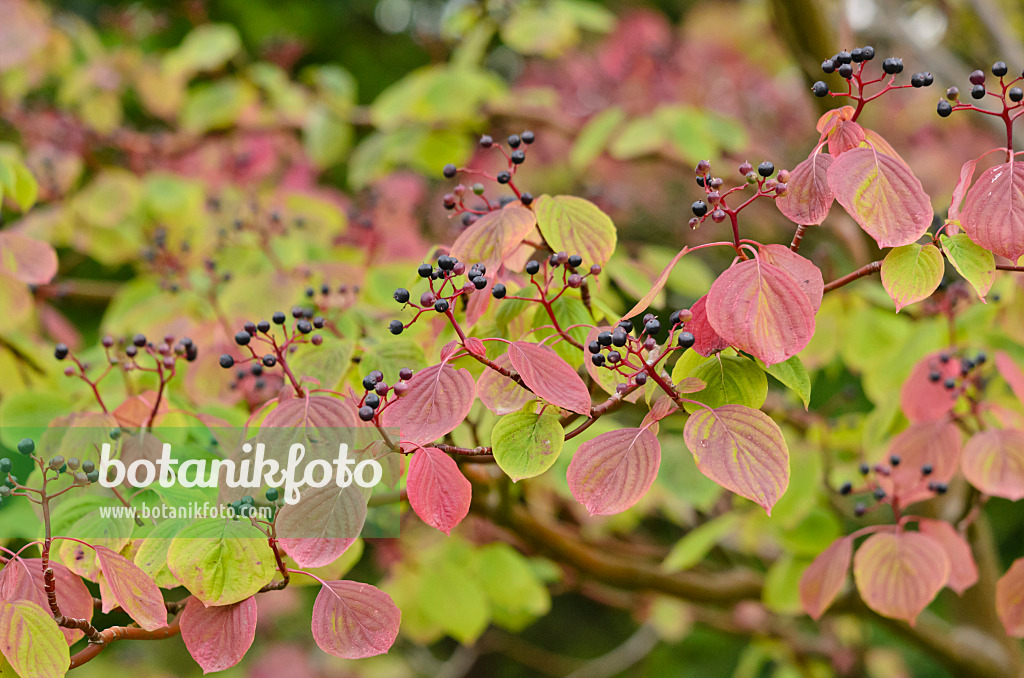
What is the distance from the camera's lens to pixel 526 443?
0.73 meters

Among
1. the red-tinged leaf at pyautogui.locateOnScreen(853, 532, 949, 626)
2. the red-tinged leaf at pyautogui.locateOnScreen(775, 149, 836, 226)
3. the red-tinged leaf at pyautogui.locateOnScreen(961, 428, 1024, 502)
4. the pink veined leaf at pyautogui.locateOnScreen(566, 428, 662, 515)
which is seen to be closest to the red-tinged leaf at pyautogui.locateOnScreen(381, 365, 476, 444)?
the pink veined leaf at pyautogui.locateOnScreen(566, 428, 662, 515)

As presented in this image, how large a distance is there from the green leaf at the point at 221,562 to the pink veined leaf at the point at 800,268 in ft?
1.93

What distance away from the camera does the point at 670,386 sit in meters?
0.73

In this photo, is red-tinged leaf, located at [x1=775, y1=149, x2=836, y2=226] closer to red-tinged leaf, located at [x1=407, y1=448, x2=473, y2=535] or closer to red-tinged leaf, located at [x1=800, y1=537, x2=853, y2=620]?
red-tinged leaf, located at [x1=407, y1=448, x2=473, y2=535]

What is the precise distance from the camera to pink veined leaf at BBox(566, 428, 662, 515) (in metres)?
0.71

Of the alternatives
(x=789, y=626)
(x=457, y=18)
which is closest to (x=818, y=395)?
(x=789, y=626)

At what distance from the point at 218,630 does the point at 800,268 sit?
0.68 metres

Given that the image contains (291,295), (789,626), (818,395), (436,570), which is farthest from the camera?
(818,395)

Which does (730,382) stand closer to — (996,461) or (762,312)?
(762,312)

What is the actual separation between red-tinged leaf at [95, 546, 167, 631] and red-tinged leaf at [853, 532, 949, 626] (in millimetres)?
830

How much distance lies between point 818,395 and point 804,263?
7.79 feet

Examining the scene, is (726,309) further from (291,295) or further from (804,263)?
(291,295)

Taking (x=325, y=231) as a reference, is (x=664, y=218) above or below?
above

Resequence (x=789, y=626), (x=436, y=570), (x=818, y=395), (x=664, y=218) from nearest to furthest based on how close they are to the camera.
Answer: (x=436, y=570) → (x=789, y=626) → (x=818, y=395) → (x=664, y=218)
